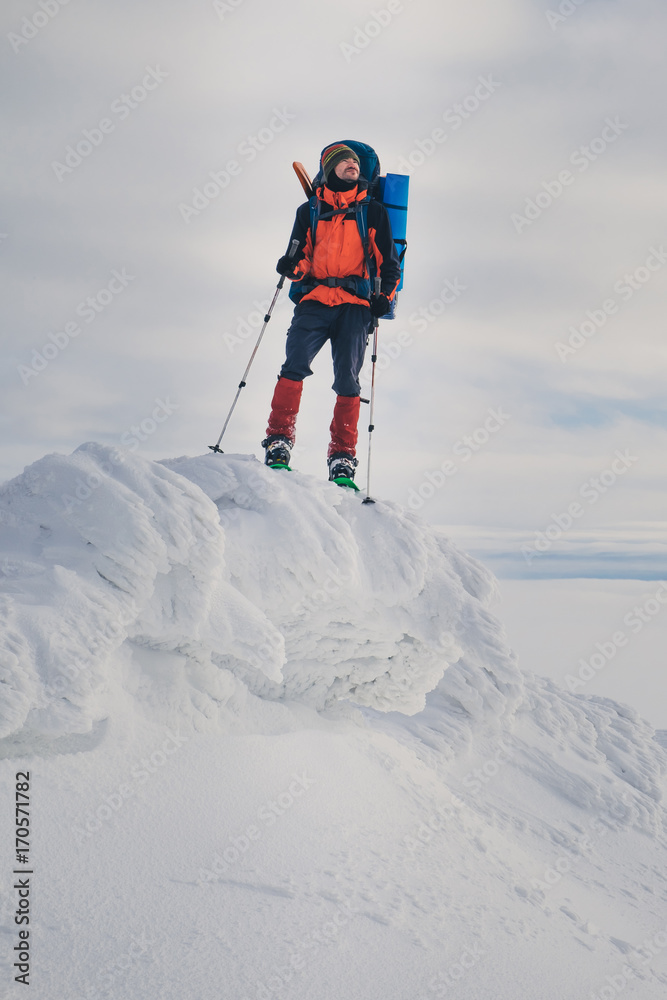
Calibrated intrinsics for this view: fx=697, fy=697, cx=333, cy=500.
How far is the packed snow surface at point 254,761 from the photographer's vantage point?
144 inches

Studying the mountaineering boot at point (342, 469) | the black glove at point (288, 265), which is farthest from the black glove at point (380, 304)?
the mountaineering boot at point (342, 469)

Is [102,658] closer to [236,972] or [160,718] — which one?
[160,718]

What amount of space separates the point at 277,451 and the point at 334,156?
311 centimetres

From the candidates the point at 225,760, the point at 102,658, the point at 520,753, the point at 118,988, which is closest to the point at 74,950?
the point at 118,988

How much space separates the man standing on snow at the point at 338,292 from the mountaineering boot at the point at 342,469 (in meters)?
0.01

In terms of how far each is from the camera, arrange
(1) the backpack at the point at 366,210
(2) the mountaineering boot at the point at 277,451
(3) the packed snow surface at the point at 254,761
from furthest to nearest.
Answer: (1) the backpack at the point at 366,210 < (2) the mountaineering boot at the point at 277,451 < (3) the packed snow surface at the point at 254,761

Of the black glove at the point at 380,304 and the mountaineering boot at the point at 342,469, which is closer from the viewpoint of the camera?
the mountaineering boot at the point at 342,469

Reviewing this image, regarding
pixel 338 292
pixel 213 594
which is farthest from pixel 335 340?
pixel 213 594

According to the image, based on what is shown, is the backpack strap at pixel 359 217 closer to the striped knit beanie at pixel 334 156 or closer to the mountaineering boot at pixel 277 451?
the striped knit beanie at pixel 334 156

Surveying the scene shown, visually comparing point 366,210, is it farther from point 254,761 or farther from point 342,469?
point 254,761

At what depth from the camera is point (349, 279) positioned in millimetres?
7340

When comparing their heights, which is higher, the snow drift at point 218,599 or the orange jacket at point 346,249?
Result: the orange jacket at point 346,249

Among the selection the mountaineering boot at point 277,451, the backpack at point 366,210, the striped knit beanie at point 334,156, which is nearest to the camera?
the mountaineering boot at point 277,451

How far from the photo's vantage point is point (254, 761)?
525 centimetres
